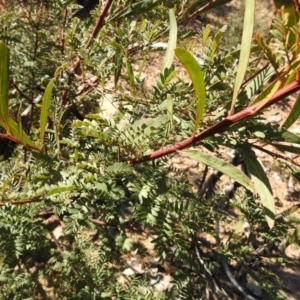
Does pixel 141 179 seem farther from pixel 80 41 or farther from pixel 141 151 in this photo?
pixel 80 41

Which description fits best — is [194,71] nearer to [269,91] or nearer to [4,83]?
[269,91]

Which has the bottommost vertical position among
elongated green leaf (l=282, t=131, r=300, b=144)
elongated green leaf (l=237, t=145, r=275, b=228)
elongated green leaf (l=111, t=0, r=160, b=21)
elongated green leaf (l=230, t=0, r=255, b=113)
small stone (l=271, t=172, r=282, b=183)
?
small stone (l=271, t=172, r=282, b=183)

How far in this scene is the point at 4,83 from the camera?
58cm

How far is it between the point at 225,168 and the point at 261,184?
3.1 inches

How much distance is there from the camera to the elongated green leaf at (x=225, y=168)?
2.10 feet

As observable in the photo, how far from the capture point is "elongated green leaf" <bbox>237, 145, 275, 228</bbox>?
25.0 inches

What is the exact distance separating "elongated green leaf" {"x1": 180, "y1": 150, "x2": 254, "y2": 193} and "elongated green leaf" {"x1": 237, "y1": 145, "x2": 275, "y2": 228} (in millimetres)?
34

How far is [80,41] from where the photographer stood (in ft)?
3.26

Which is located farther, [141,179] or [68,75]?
[68,75]

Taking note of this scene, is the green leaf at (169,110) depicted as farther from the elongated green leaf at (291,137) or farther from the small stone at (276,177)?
the small stone at (276,177)

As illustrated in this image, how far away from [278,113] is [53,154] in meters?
3.06

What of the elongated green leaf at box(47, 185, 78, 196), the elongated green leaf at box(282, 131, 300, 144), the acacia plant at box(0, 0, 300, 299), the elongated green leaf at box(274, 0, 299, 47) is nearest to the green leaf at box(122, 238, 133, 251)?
the acacia plant at box(0, 0, 300, 299)

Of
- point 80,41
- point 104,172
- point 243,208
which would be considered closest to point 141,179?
point 104,172

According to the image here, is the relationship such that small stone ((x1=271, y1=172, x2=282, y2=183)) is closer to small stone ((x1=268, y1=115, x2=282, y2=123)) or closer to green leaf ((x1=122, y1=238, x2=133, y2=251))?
small stone ((x1=268, y1=115, x2=282, y2=123))
